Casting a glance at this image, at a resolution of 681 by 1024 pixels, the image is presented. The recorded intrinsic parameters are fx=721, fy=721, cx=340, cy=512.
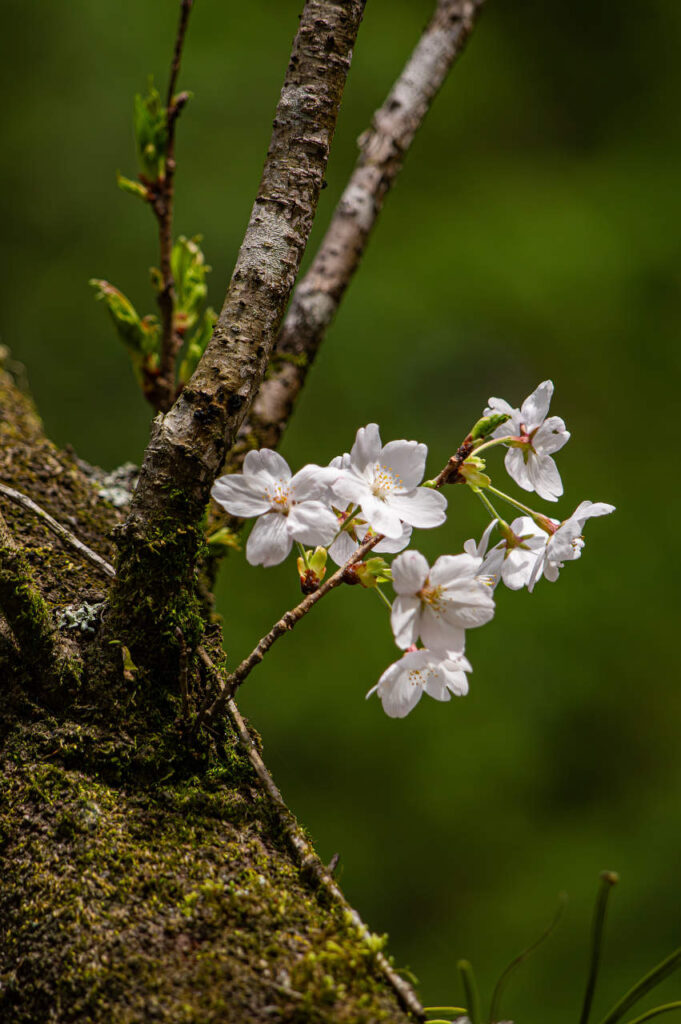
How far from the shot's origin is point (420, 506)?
0.56 metres

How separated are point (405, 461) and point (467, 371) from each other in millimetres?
2457

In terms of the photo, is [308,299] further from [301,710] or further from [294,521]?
[301,710]

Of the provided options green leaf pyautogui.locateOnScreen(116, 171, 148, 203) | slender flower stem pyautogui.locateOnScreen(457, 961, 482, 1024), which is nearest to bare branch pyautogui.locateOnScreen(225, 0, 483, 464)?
green leaf pyautogui.locateOnScreen(116, 171, 148, 203)

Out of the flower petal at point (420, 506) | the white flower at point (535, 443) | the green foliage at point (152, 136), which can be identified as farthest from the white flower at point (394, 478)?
the green foliage at point (152, 136)

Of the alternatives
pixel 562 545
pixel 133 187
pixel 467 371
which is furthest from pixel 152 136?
pixel 467 371

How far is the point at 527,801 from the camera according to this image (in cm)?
255

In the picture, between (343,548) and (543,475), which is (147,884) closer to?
(343,548)

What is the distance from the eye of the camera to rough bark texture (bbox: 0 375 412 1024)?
17.9 inches

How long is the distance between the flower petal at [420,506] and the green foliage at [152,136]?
31.0 inches

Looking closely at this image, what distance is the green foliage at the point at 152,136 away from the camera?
3.53 ft

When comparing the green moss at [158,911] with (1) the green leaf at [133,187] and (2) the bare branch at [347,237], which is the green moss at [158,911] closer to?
(2) the bare branch at [347,237]

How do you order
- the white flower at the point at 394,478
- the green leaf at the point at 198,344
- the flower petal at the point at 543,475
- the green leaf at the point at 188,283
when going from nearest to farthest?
1. the white flower at the point at 394,478
2. the flower petal at the point at 543,475
3. the green leaf at the point at 198,344
4. the green leaf at the point at 188,283

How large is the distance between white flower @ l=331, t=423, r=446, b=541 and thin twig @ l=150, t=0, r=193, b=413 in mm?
572

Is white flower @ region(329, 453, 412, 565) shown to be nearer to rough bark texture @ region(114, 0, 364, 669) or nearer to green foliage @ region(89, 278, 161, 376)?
→ rough bark texture @ region(114, 0, 364, 669)
